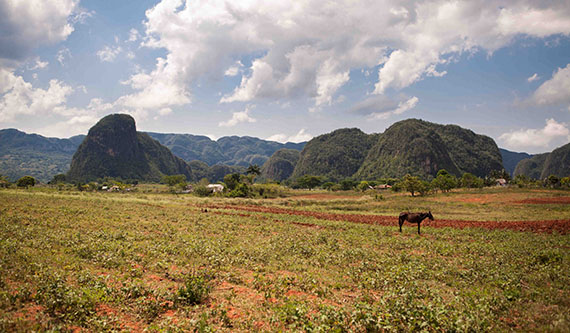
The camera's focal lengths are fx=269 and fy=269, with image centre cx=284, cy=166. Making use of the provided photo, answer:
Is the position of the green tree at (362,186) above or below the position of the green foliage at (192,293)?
below

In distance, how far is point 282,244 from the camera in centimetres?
Result: 1750

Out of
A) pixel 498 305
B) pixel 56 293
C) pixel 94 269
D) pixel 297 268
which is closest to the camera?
pixel 56 293

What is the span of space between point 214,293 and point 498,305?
358 inches

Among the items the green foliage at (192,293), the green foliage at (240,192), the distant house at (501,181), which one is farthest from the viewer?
the distant house at (501,181)

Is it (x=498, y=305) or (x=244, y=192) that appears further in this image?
(x=244, y=192)

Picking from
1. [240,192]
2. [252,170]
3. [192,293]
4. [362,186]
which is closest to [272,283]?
[192,293]

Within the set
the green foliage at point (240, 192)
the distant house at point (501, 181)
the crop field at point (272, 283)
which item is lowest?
the green foliage at point (240, 192)

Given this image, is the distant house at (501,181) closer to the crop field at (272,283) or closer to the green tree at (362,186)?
the green tree at (362,186)


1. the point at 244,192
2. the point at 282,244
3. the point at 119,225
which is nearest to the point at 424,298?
the point at 282,244

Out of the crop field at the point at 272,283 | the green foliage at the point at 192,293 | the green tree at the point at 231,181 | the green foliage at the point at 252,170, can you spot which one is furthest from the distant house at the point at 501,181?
the green foliage at the point at 192,293

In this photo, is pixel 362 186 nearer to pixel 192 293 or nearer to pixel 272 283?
pixel 272 283

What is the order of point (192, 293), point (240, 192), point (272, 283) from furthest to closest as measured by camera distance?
1. point (240, 192)
2. point (272, 283)
3. point (192, 293)

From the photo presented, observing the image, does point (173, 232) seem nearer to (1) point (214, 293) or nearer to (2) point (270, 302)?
(1) point (214, 293)

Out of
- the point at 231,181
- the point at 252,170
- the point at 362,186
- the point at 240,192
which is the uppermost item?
the point at 252,170
